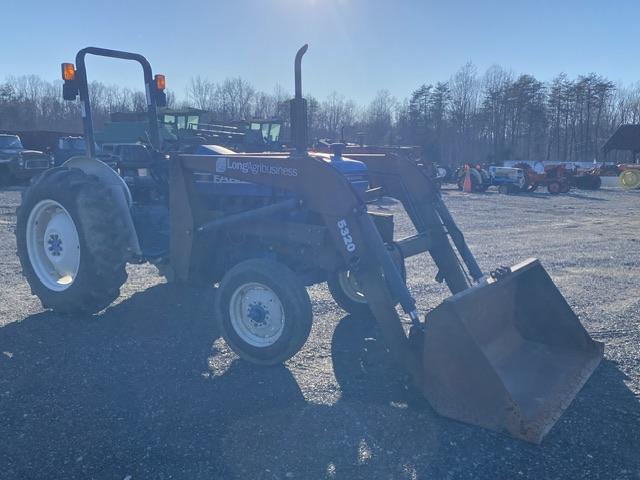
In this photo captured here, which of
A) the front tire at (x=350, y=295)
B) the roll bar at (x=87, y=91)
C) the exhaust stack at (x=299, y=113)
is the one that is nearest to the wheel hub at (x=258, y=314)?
the exhaust stack at (x=299, y=113)

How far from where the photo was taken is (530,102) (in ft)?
202

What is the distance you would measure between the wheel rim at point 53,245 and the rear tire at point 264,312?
74.9 inches

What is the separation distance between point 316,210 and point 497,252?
6.26m

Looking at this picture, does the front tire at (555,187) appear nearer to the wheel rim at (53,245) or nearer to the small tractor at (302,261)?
the small tractor at (302,261)

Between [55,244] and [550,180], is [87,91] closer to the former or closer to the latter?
[55,244]

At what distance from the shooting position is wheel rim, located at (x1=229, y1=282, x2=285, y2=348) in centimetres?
423

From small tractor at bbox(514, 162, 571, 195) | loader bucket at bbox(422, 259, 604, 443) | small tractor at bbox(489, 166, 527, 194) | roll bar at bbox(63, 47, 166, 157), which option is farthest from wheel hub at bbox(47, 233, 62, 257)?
small tractor at bbox(514, 162, 571, 195)

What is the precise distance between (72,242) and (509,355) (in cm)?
413

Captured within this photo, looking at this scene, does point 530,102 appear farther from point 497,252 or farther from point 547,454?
point 547,454

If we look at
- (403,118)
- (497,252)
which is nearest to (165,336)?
(497,252)

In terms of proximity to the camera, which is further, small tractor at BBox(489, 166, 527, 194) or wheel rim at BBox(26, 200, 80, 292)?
small tractor at BBox(489, 166, 527, 194)

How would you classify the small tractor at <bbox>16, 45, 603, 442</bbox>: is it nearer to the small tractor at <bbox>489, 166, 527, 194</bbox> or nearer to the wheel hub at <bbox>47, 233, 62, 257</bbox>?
the wheel hub at <bbox>47, 233, 62, 257</bbox>

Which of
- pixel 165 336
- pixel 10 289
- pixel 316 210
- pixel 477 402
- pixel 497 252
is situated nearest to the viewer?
pixel 477 402

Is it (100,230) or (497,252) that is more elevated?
(100,230)
